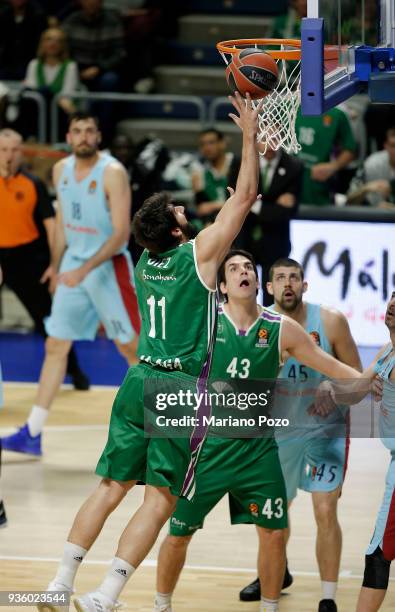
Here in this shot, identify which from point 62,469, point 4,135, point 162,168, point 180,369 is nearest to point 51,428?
point 62,469

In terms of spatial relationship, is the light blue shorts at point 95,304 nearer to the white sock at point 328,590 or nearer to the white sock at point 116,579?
the white sock at point 328,590

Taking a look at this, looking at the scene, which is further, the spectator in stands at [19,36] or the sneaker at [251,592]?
the spectator in stands at [19,36]

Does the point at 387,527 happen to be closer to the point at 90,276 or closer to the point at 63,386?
the point at 90,276

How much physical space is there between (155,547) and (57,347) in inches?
87.3

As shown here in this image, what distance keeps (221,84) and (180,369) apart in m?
11.2

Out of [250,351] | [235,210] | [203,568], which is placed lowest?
[203,568]

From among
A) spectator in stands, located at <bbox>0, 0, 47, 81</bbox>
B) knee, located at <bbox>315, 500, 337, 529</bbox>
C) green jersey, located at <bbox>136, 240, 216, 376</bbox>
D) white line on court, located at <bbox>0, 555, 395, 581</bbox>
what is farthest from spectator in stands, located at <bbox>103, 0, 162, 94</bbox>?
green jersey, located at <bbox>136, 240, 216, 376</bbox>

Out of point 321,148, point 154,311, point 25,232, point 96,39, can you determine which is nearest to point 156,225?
point 154,311

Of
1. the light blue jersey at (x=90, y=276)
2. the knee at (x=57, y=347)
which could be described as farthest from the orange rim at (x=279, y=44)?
the knee at (x=57, y=347)

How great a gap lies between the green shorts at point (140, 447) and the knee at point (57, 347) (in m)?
3.56

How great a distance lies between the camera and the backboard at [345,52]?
→ 6184 millimetres

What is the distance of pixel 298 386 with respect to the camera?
24.3ft

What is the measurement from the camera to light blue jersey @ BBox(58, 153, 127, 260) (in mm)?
10148

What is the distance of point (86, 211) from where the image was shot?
10.2m
